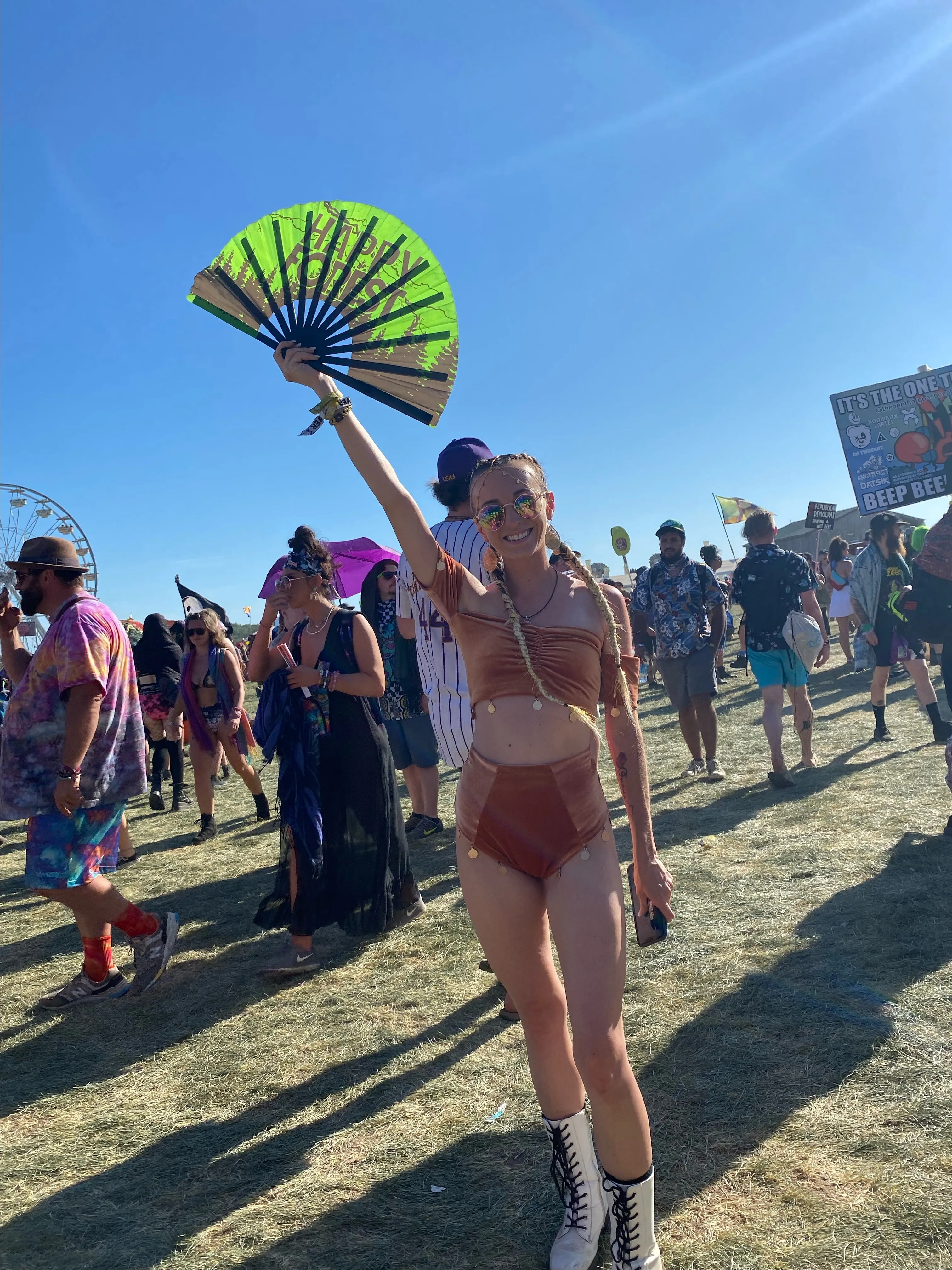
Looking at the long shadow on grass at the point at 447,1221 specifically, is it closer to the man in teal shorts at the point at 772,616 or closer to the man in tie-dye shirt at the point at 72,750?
the man in tie-dye shirt at the point at 72,750

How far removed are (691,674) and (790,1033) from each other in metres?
4.24

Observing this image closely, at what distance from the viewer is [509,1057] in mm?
3238

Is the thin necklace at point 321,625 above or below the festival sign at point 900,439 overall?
Answer: below

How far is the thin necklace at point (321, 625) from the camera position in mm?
4504

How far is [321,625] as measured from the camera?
4.52m

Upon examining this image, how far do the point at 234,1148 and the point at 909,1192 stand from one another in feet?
6.74

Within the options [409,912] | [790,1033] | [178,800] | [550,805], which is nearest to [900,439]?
[178,800]

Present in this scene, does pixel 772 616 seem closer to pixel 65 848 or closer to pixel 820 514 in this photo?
pixel 65 848

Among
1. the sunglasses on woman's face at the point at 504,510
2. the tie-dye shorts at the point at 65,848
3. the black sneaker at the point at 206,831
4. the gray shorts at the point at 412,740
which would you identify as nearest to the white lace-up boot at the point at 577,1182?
the sunglasses on woman's face at the point at 504,510

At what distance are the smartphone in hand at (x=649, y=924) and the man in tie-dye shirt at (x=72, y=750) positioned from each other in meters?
2.69

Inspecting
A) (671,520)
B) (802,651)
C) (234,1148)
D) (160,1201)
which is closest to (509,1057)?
(234,1148)

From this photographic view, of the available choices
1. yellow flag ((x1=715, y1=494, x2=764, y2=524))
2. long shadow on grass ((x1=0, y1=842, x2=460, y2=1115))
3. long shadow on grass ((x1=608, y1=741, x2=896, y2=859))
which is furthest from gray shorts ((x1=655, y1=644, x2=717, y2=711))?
yellow flag ((x1=715, y1=494, x2=764, y2=524))

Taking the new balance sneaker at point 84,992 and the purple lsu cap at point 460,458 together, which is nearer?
the purple lsu cap at point 460,458

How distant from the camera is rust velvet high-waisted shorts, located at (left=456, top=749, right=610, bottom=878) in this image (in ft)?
6.77
